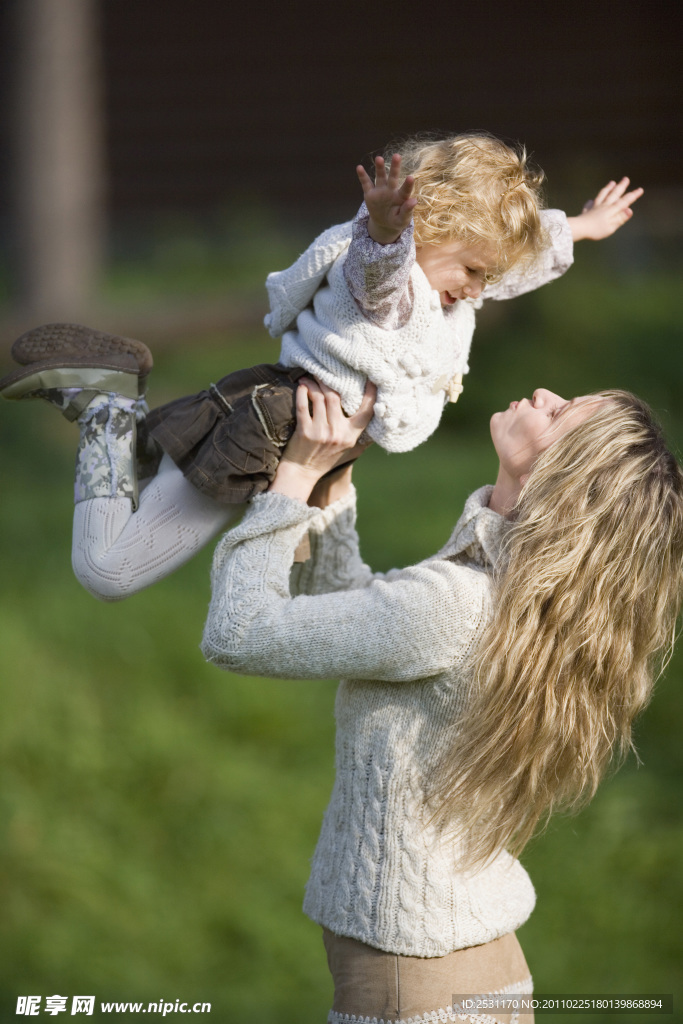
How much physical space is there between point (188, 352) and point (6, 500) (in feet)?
5.24

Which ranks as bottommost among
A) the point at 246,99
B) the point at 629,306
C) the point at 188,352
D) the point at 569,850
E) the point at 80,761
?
the point at 569,850

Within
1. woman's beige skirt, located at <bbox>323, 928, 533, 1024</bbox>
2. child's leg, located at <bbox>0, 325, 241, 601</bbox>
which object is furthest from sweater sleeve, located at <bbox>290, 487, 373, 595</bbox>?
woman's beige skirt, located at <bbox>323, 928, 533, 1024</bbox>

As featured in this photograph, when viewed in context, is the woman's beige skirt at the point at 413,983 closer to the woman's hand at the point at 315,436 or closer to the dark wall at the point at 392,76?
the woman's hand at the point at 315,436

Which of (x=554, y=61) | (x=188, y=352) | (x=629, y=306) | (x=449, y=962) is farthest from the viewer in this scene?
(x=554, y=61)

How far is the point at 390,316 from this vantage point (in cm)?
204

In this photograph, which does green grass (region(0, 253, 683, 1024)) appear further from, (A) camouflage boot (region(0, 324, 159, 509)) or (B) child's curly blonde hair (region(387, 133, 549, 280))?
(B) child's curly blonde hair (region(387, 133, 549, 280))

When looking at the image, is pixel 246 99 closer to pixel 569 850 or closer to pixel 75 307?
pixel 75 307

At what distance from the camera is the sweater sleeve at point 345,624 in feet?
6.22

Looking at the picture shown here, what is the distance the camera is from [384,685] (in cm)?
204

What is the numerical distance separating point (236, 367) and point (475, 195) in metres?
4.67

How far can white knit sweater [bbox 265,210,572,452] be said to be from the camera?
2057mm

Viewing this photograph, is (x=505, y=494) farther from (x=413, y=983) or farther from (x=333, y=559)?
(x=413, y=983)

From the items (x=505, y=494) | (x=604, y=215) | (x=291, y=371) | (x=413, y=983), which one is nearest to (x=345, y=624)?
(x=505, y=494)

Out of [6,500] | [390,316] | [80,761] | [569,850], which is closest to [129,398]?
[390,316]
